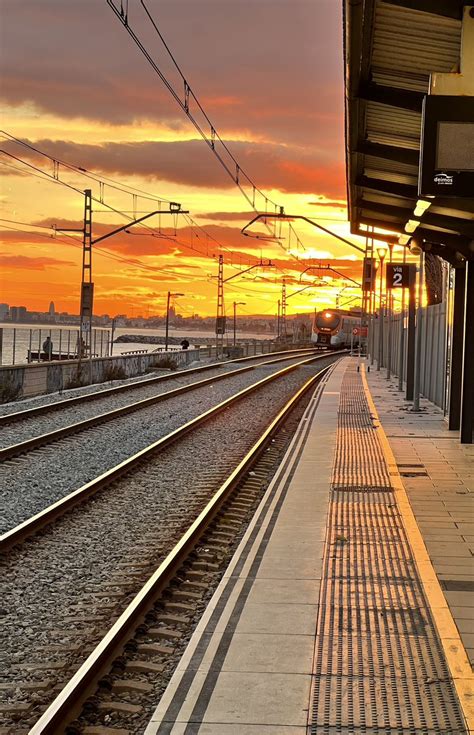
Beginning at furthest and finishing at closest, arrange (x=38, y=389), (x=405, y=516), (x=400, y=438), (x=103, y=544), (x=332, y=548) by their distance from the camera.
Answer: (x=38, y=389) < (x=400, y=438) < (x=405, y=516) < (x=103, y=544) < (x=332, y=548)

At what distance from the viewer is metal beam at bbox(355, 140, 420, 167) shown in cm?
1269

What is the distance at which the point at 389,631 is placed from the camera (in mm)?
6344

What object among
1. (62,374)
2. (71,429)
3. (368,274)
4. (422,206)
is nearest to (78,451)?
(71,429)

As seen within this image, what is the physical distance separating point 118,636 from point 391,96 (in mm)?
6865

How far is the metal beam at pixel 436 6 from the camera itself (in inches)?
319

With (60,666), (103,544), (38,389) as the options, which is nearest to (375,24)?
(103,544)

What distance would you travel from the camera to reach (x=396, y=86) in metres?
11.1

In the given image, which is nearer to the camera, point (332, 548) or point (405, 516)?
point (332, 548)

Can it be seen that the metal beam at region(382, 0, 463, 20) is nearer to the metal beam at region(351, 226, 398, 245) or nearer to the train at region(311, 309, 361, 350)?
the metal beam at region(351, 226, 398, 245)

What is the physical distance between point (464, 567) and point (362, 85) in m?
5.50

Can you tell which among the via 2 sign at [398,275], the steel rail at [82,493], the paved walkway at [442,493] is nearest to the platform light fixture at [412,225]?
the paved walkway at [442,493]

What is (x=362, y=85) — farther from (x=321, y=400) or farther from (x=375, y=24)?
(x=321, y=400)

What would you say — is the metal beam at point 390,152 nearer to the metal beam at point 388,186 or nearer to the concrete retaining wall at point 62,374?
the metal beam at point 388,186

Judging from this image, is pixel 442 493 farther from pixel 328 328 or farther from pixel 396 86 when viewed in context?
pixel 328 328
